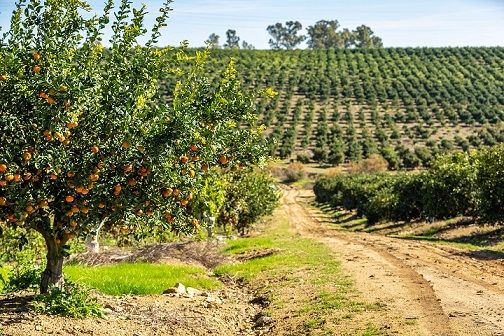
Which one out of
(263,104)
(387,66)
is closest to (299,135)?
(263,104)

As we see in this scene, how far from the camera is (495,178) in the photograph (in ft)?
102

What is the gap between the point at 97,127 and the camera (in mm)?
9500

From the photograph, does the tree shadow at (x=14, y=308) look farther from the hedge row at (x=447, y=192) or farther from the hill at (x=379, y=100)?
the hill at (x=379, y=100)

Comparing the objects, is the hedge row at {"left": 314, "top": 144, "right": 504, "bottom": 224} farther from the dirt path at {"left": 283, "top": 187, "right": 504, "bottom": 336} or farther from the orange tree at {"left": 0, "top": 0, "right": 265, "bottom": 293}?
the orange tree at {"left": 0, "top": 0, "right": 265, "bottom": 293}

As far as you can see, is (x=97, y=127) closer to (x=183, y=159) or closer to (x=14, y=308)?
(x=183, y=159)

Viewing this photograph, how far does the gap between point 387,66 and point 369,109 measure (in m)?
37.7

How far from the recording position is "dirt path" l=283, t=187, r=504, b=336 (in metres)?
10.9

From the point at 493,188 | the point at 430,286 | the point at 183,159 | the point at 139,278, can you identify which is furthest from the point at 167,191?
the point at 493,188

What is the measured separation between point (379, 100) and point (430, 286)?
120 metres

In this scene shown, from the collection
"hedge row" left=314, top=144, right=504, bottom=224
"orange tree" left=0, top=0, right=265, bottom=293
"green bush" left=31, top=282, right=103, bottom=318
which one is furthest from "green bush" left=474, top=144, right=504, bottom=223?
"green bush" left=31, top=282, right=103, bottom=318

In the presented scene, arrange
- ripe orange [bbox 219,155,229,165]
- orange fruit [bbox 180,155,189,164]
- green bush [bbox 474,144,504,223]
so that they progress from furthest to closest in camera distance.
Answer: green bush [bbox 474,144,504,223], ripe orange [bbox 219,155,229,165], orange fruit [bbox 180,155,189,164]

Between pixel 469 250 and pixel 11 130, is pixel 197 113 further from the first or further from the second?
pixel 469 250

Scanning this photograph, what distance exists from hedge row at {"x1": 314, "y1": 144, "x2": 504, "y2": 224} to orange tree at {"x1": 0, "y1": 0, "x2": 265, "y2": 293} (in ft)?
80.3

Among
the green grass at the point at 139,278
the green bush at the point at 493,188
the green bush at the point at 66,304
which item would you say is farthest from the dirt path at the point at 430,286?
the green bush at the point at 493,188
